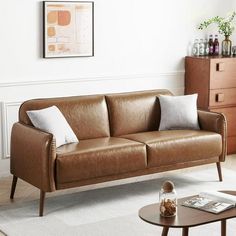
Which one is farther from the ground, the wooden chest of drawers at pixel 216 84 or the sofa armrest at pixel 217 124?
the wooden chest of drawers at pixel 216 84

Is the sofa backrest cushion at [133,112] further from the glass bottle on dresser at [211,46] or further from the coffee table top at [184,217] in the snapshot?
the coffee table top at [184,217]

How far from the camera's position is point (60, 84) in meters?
5.79

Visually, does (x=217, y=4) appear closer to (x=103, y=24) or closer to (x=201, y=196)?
(x=103, y=24)

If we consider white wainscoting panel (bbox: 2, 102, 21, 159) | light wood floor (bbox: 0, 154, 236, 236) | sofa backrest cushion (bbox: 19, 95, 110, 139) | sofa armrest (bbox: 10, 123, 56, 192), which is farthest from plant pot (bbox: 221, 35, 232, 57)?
sofa armrest (bbox: 10, 123, 56, 192)

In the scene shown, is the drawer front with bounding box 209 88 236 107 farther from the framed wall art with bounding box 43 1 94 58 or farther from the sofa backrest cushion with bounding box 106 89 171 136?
the framed wall art with bounding box 43 1 94 58

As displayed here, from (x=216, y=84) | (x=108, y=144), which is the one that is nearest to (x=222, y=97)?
(x=216, y=84)

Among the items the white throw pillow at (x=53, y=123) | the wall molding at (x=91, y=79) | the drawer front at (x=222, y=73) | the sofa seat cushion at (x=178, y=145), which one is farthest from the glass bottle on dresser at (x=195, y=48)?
the white throw pillow at (x=53, y=123)

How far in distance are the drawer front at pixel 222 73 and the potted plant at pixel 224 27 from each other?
272mm

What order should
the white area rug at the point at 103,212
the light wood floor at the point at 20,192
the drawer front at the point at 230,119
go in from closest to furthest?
the white area rug at the point at 103,212 → the light wood floor at the point at 20,192 → the drawer front at the point at 230,119

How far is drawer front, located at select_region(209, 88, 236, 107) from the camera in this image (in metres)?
6.30

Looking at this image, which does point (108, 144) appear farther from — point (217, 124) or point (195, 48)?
point (195, 48)

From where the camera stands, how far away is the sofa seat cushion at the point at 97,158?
4562 millimetres

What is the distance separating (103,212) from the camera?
4.62 metres

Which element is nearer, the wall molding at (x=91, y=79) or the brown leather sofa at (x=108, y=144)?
the brown leather sofa at (x=108, y=144)
